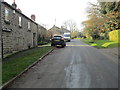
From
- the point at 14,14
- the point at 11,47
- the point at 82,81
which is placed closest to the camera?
→ the point at 82,81

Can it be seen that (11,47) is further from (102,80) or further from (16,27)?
(102,80)

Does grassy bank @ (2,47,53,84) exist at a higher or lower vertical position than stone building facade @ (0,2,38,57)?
lower

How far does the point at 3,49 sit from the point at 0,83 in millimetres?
7152

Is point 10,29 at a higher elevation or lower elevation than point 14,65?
higher

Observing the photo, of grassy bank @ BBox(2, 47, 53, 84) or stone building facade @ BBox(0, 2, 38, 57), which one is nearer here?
grassy bank @ BBox(2, 47, 53, 84)

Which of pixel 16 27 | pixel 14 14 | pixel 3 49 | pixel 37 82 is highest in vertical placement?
pixel 14 14

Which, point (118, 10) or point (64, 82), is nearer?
point (64, 82)

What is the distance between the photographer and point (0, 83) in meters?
4.70

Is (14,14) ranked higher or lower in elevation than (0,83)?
higher

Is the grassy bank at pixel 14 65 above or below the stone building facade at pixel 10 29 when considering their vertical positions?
below

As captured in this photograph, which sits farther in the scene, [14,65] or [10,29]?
[10,29]

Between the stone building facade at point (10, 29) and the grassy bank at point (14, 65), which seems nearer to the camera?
the grassy bank at point (14, 65)

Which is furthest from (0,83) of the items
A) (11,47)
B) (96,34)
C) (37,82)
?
(96,34)

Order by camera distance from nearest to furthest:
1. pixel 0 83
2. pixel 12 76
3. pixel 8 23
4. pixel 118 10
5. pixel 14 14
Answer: pixel 0 83 → pixel 12 76 → pixel 8 23 → pixel 14 14 → pixel 118 10
